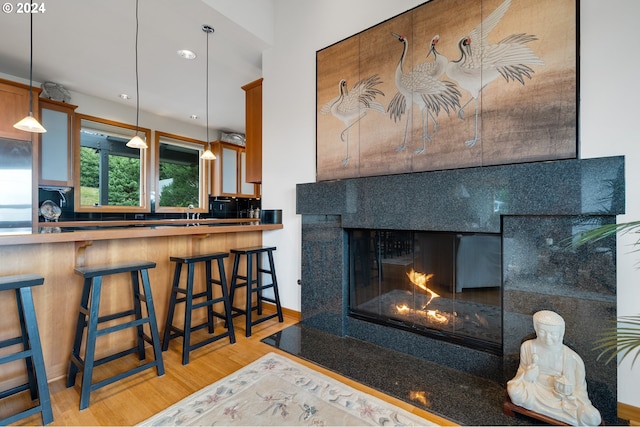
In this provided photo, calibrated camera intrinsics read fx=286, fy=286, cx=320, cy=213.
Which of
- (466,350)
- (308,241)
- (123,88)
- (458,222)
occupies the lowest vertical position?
(466,350)

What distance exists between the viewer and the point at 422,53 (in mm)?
2098

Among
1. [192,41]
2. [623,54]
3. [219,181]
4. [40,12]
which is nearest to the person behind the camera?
[623,54]

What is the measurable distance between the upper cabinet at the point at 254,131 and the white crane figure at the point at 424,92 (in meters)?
1.71

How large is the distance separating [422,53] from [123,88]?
4256 millimetres

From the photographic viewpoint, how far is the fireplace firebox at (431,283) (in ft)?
6.28

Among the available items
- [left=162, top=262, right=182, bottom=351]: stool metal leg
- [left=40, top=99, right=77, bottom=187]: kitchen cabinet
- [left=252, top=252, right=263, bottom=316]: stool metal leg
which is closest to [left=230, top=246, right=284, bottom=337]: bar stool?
[left=252, top=252, right=263, bottom=316]: stool metal leg

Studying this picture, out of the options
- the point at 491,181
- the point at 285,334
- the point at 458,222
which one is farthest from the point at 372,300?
the point at 491,181

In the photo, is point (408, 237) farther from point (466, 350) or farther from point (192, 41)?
point (192, 41)

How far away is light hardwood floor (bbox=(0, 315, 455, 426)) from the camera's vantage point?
1522 millimetres

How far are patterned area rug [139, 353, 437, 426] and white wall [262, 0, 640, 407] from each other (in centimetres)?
112

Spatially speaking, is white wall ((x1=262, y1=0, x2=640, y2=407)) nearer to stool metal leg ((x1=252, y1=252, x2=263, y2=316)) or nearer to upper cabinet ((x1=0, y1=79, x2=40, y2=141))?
stool metal leg ((x1=252, y1=252, x2=263, y2=316))

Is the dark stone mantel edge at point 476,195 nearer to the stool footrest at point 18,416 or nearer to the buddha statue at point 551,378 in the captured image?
the buddha statue at point 551,378

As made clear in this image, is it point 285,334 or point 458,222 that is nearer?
point 458,222

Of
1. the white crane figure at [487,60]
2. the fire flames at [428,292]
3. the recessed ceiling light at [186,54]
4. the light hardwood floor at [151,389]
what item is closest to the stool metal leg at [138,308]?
the light hardwood floor at [151,389]
